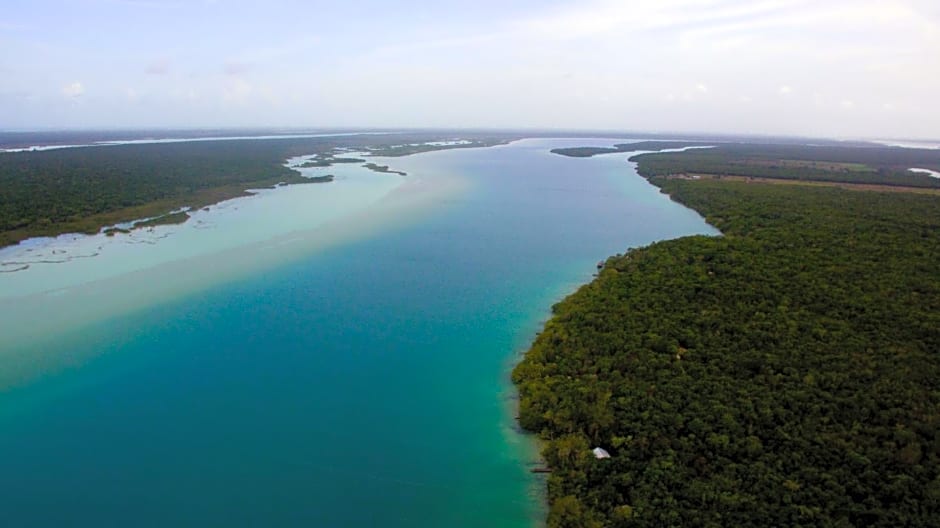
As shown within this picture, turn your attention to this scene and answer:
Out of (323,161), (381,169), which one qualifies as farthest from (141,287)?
(323,161)

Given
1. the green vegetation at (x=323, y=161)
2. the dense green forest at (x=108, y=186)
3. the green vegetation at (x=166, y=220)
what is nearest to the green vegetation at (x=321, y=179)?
the dense green forest at (x=108, y=186)

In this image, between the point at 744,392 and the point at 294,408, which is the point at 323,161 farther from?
the point at 744,392

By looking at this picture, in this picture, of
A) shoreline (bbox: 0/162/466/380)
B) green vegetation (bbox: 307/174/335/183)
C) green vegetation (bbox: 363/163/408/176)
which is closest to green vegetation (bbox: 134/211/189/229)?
shoreline (bbox: 0/162/466/380)

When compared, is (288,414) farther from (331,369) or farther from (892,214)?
(892,214)

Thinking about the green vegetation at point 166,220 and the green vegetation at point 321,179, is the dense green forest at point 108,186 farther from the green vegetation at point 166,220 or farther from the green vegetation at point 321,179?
the green vegetation at point 166,220

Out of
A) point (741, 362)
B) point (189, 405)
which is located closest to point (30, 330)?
point (189, 405)
